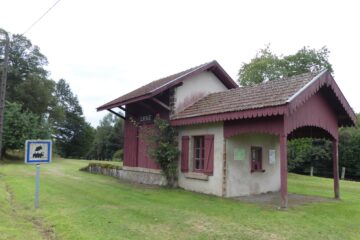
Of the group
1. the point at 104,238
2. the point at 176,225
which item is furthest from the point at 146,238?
the point at 176,225

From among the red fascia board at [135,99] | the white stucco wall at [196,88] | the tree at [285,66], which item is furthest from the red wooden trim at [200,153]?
the tree at [285,66]

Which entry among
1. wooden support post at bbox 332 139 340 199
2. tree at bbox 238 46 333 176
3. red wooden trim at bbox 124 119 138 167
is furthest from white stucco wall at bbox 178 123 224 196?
tree at bbox 238 46 333 176

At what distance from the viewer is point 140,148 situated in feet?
52.6

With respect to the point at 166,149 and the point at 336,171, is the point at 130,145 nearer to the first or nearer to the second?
the point at 166,149

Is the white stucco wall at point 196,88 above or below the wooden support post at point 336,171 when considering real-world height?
above

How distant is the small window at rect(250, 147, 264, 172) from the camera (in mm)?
12617

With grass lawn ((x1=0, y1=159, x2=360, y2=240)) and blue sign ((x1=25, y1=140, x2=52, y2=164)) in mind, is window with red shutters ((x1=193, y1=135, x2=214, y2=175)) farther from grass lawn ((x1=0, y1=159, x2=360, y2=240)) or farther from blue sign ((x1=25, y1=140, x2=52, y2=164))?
blue sign ((x1=25, y1=140, x2=52, y2=164))

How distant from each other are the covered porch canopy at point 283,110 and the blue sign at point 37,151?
5326 millimetres

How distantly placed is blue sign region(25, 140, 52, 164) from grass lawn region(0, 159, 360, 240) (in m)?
1.26

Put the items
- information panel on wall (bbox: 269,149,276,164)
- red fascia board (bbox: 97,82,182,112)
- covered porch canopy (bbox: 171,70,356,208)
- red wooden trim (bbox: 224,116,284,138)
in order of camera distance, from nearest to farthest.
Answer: covered porch canopy (bbox: 171,70,356,208) < red wooden trim (bbox: 224,116,284,138) < information panel on wall (bbox: 269,149,276,164) < red fascia board (bbox: 97,82,182,112)

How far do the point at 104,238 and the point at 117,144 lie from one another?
58975mm

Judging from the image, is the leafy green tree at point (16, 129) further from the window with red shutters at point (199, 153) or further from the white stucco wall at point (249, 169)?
the white stucco wall at point (249, 169)

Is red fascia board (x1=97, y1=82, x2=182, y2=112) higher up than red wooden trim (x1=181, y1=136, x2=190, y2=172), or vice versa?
red fascia board (x1=97, y1=82, x2=182, y2=112)

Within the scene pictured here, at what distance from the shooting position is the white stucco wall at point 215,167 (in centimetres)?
1191
